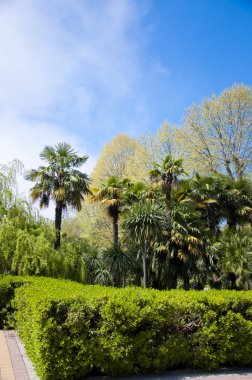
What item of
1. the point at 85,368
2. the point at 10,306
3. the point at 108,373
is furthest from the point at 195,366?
the point at 10,306

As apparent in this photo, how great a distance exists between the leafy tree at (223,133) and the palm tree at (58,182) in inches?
413

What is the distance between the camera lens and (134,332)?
6.20m

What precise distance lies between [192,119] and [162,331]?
2396 cm

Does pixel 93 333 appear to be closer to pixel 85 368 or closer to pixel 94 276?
pixel 85 368

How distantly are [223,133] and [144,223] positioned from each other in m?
12.0

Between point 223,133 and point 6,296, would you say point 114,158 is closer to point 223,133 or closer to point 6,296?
point 223,133

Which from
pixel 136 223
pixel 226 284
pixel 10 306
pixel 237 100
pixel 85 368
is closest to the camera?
pixel 85 368

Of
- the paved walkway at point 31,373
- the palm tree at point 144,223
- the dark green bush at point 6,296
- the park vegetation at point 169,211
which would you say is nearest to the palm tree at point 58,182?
the park vegetation at point 169,211

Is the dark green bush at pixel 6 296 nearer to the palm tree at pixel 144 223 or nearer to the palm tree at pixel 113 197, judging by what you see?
the palm tree at pixel 144 223

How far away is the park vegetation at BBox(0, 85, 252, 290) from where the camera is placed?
1639cm

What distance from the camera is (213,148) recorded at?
2755 centimetres

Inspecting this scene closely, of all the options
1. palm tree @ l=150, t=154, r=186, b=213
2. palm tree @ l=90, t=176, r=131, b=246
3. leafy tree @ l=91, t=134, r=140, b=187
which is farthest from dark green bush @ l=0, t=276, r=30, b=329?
leafy tree @ l=91, t=134, r=140, b=187

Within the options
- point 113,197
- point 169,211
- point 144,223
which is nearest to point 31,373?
point 144,223

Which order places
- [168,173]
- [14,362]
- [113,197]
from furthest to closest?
[113,197]
[168,173]
[14,362]
